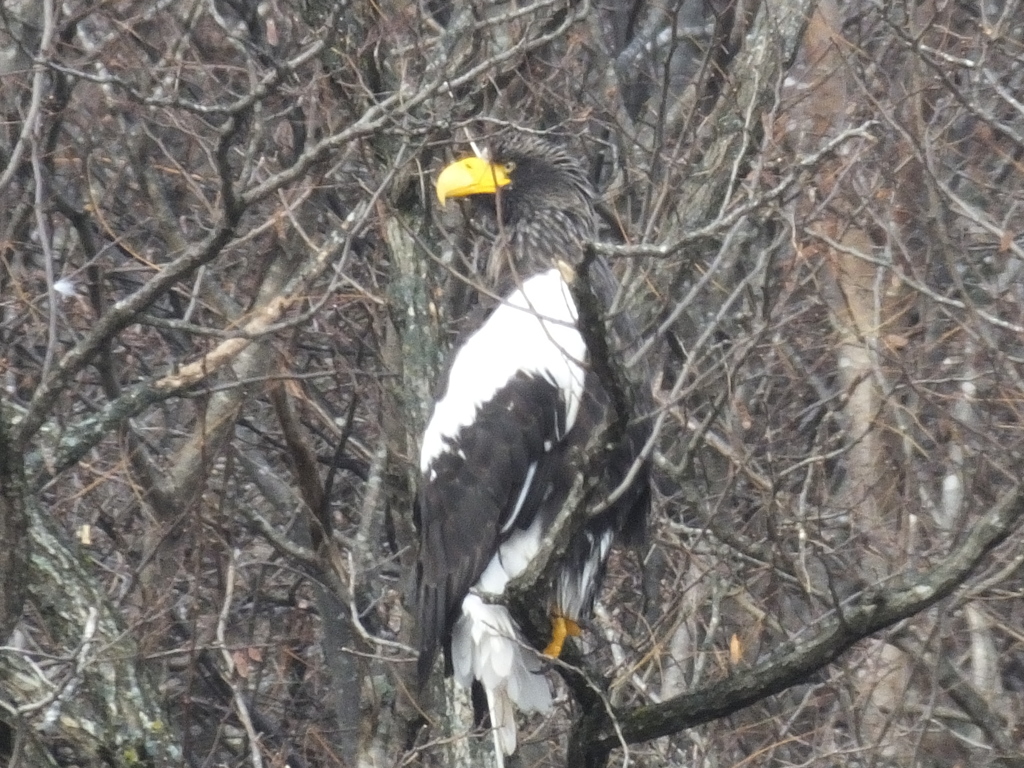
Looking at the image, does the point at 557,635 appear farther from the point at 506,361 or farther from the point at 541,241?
the point at 541,241

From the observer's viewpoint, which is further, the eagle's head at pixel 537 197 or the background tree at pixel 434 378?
the eagle's head at pixel 537 197

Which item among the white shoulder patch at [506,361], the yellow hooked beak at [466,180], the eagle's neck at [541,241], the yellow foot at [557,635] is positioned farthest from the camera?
the eagle's neck at [541,241]

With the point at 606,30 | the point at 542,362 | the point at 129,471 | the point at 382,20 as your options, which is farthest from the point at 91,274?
the point at 606,30

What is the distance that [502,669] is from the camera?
15.0 feet

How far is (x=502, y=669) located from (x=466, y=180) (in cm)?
149

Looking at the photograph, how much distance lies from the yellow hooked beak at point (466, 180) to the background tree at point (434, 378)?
0.09 metres

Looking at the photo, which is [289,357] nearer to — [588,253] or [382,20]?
[382,20]

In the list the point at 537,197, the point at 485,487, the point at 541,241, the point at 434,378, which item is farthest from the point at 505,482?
the point at 537,197

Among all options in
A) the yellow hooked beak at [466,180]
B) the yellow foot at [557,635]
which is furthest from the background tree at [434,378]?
the yellow foot at [557,635]

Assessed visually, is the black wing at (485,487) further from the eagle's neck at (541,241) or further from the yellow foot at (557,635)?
the eagle's neck at (541,241)

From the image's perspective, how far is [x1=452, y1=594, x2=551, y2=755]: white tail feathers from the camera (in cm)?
459

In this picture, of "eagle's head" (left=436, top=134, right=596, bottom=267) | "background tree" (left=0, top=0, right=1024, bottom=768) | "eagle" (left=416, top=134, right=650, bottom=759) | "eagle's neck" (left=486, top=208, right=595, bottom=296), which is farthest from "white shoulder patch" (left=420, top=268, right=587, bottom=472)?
"eagle's head" (left=436, top=134, right=596, bottom=267)

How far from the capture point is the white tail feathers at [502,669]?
459 centimetres

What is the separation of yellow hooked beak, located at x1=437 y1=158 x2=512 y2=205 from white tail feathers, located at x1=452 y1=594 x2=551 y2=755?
4.05ft
